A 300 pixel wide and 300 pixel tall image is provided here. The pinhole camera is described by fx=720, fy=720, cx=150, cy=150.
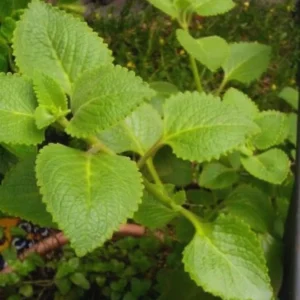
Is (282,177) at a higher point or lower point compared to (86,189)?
lower

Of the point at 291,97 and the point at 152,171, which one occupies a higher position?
the point at 152,171

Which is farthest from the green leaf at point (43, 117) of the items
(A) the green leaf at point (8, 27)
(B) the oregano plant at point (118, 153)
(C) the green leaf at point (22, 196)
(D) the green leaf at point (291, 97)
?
(D) the green leaf at point (291, 97)

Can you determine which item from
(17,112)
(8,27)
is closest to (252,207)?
(17,112)

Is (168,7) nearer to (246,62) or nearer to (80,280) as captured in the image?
(246,62)

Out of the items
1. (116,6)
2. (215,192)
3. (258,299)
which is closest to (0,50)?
(215,192)

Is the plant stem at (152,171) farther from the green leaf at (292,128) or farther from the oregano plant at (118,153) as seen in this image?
the green leaf at (292,128)

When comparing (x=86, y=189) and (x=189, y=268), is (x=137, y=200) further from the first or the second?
(x=189, y=268)

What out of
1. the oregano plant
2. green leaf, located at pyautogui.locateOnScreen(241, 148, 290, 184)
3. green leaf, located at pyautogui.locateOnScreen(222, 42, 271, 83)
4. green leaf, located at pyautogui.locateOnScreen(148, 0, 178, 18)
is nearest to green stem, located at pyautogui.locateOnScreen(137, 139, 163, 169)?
the oregano plant
